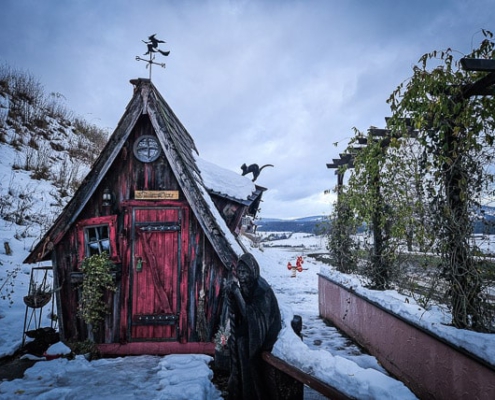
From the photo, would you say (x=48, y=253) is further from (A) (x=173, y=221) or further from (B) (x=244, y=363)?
(B) (x=244, y=363)

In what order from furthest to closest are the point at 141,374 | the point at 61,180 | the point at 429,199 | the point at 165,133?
the point at 61,180 < the point at 165,133 < the point at 141,374 < the point at 429,199

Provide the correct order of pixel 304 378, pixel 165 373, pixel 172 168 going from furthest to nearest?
1. pixel 172 168
2. pixel 165 373
3. pixel 304 378

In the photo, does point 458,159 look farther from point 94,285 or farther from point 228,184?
point 94,285

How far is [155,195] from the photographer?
5945 millimetres

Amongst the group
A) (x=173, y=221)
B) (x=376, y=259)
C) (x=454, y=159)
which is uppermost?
(x=454, y=159)

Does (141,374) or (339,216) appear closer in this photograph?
(141,374)

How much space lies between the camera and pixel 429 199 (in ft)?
13.7

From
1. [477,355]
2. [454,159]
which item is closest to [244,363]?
[477,355]

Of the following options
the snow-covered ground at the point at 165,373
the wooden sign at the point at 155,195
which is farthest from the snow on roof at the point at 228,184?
the snow-covered ground at the point at 165,373

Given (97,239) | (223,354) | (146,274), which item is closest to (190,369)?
(223,354)

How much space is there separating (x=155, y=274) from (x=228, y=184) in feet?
9.75

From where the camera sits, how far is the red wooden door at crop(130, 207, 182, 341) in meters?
5.82

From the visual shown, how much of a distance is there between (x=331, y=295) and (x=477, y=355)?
499cm

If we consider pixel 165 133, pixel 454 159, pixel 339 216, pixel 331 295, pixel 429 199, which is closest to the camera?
pixel 454 159
